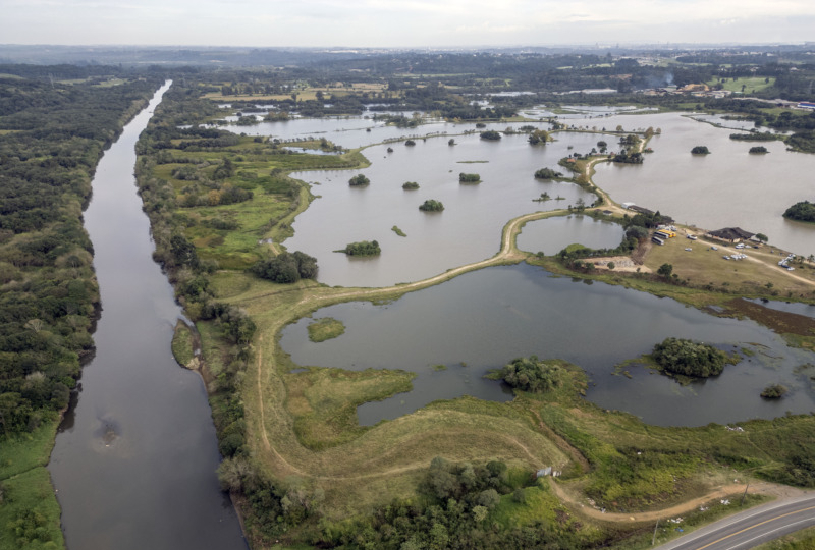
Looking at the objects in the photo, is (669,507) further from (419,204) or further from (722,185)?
(722,185)

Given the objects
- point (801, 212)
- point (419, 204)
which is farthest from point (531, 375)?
point (801, 212)

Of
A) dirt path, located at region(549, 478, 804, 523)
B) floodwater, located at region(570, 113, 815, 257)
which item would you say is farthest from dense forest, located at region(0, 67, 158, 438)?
floodwater, located at region(570, 113, 815, 257)

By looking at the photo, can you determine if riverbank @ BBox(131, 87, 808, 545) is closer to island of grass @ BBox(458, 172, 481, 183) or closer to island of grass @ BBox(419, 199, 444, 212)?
island of grass @ BBox(419, 199, 444, 212)

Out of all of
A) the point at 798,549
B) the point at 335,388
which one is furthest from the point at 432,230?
the point at 798,549

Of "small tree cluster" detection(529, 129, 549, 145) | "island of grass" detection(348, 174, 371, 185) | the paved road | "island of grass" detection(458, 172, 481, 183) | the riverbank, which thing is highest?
"small tree cluster" detection(529, 129, 549, 145)

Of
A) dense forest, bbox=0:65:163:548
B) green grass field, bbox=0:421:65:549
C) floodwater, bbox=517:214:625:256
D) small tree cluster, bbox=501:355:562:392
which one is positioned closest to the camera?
green grass field, bbox=0:421:65:549

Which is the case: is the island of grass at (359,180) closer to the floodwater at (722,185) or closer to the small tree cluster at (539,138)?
the floodwater at (722,185)
